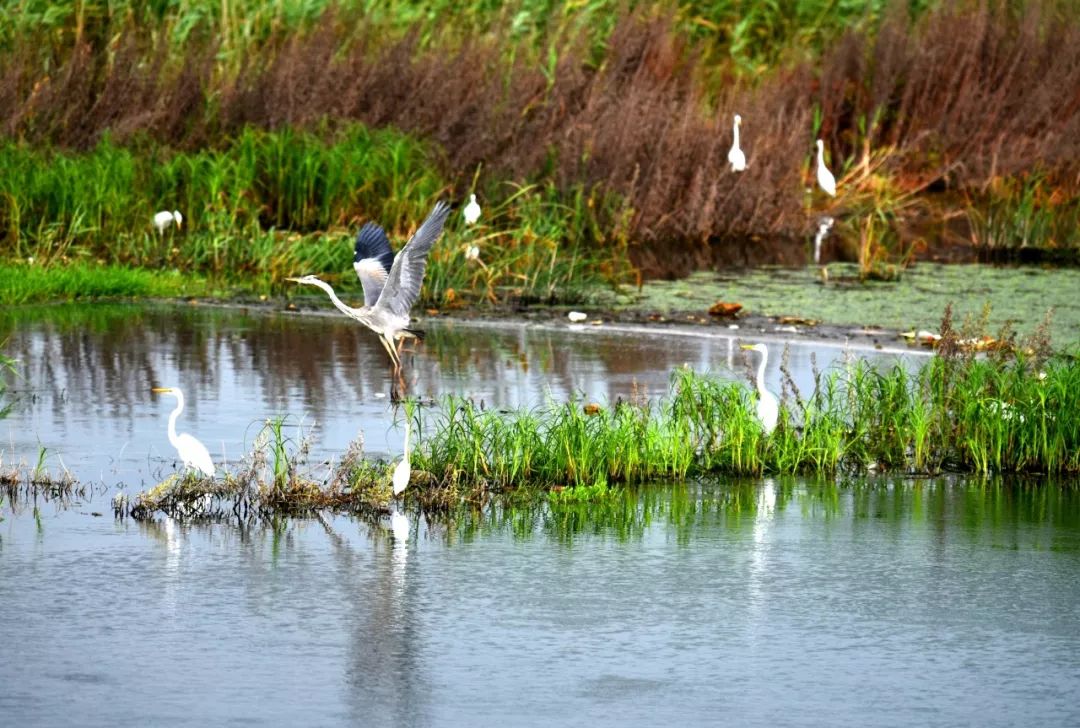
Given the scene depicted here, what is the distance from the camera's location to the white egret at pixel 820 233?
19.1 meters

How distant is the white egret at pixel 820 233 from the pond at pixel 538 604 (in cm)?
946

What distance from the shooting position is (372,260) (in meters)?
11.2

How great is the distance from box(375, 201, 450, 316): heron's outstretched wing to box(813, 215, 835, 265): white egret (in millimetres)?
8311

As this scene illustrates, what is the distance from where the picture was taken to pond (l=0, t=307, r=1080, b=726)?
5.77 m

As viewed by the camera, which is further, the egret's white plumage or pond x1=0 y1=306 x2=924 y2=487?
pond x1=0 y1=306 x2=924 y2=487

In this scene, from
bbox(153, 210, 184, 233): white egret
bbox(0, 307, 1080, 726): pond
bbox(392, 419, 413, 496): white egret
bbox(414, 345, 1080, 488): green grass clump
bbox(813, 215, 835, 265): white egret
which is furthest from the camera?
bbox(813, 215, 835, 265): white egret

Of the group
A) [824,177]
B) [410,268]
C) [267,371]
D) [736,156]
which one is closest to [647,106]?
[736,156]

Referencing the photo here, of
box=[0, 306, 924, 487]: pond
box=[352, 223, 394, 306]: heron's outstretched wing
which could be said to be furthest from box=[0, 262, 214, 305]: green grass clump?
box=[352, 223, 394, 306]: heron's outstretched wing

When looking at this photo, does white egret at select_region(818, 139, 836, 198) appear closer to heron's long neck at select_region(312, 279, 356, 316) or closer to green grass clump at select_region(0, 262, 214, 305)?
green grass clump at select_region(0, 262, 214, 305)

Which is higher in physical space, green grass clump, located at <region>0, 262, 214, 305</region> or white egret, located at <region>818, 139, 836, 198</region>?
white egret, located at <region>818, 139, 836, 198</region>

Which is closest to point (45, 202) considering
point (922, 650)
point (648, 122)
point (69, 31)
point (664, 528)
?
point (69, 31)

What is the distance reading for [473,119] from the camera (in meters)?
19.3

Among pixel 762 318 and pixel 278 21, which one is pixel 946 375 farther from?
pixel 278 21

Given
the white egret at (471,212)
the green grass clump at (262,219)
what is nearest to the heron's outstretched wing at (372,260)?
the green grass clump at (262,219)
